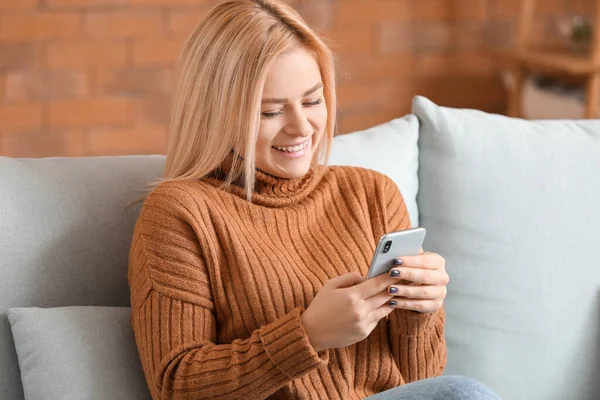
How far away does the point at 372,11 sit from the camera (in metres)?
3.49

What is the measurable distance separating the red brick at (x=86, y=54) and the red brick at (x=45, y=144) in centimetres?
25

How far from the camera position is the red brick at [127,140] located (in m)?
3.26

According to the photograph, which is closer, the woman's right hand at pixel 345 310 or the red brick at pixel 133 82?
the woman's right hand at pixel 345 310

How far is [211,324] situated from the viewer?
4.40 feet

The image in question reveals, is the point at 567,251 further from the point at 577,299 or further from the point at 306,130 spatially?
the point at 306,130

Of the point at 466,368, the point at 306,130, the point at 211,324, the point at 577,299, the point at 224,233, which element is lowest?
the point at 466,368

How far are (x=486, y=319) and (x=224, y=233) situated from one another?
1.98 ft

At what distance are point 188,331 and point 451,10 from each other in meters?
2.61

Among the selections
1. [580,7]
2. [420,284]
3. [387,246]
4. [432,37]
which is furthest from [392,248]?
[580,7]

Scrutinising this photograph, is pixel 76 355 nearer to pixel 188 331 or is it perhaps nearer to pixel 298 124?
pixel 188 331

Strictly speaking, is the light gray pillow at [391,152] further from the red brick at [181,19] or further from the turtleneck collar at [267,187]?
the red brick at [181,19]

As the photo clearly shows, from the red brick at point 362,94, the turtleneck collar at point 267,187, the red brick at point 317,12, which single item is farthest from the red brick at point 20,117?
the turtleneck collar at point 267,187

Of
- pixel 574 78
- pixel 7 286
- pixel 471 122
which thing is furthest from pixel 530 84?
pixel 7 286

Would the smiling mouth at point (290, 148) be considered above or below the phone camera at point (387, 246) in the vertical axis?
above
